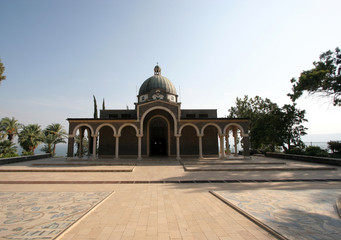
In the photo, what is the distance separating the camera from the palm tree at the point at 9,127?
1244 inches

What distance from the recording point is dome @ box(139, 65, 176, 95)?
28.3 meters

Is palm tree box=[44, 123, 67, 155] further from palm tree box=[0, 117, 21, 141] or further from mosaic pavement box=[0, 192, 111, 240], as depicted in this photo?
mosaic pavement box=[0, 192, 111, 240]

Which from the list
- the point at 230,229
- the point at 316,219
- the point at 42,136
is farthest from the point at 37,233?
the point at 42,136

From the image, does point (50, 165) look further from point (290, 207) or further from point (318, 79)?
point (318, 79)

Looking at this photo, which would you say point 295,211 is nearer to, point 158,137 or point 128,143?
point 128,143

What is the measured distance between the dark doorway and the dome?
5558mm

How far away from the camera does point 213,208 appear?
587 centimetres

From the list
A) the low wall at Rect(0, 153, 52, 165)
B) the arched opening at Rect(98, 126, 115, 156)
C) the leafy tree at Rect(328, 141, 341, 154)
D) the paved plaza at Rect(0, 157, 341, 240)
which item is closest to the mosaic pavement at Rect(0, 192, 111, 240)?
the paved plaza at Rect(0, 157, 341, 240)

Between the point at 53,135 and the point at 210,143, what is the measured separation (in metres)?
31.6

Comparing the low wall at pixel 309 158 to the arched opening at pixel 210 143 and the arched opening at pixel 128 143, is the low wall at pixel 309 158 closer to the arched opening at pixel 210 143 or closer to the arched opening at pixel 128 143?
the arched opening at pixel 210 143

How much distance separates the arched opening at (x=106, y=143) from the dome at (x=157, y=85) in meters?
8.84

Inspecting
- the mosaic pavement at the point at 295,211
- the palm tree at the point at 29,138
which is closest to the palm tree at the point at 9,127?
the palm tree at the point at 29,138

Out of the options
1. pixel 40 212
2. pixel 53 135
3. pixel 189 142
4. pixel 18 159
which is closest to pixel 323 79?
pixel 189 142

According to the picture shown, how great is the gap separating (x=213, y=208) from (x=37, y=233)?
505cm
